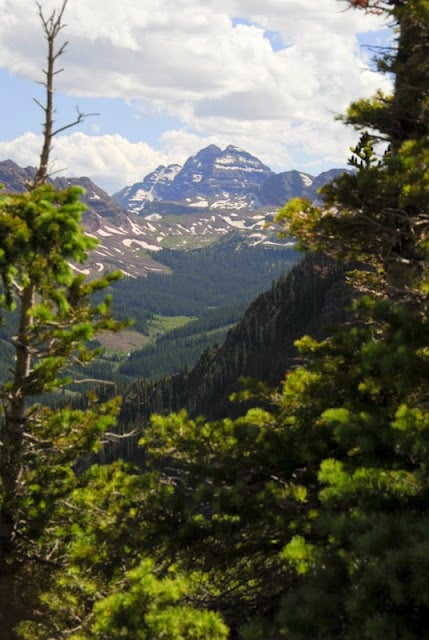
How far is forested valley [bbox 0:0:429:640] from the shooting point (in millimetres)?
8133

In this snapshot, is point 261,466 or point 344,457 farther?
point 261,466

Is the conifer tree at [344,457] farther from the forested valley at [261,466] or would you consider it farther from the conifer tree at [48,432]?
the conifer tree at [48,432]

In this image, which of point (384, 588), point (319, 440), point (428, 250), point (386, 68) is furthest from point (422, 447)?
point (386, 68)

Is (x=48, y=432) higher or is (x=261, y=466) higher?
(x=261, y=466)

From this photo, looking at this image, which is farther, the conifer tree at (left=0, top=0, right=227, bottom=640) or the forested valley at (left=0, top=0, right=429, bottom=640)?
the conifer tree at (left=0, top=0, right=227, bottom=640)

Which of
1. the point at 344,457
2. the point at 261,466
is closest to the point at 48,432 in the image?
the point at 261,466

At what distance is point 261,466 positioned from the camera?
11773mm

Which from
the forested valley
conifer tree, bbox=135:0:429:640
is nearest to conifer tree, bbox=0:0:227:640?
the forested valley

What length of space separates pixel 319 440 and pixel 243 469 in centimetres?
181

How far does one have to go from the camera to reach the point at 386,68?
515 inches

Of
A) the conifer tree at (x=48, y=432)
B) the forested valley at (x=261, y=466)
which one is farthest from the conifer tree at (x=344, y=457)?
the conifer tree at (x=48, y=432)

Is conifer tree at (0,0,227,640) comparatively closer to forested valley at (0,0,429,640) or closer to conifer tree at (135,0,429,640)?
forested valley at (0,0,429,640)

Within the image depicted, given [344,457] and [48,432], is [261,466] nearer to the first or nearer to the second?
[344,457]

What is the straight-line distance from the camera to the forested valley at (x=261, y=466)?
26.7 feet
